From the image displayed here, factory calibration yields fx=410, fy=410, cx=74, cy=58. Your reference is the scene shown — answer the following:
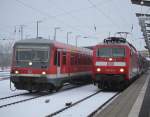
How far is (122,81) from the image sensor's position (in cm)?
2367

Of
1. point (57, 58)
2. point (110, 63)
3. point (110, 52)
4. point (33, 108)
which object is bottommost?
point (33, 108)

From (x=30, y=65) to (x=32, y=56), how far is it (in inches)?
19.8

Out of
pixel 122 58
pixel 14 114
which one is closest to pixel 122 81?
pixel 122 58

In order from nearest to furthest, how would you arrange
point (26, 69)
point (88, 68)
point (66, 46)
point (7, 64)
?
point (26, 69) → point (66, 46) → point (88, 68) → point (7, 64)

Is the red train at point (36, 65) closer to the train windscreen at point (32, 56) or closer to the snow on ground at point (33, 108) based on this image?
the train windscreen at point (32, 56)

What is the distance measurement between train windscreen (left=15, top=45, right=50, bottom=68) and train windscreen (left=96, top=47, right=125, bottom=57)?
4.44 m

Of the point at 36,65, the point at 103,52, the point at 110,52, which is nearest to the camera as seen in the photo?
the point at 36,65

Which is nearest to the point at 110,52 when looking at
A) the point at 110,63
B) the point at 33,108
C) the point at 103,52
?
the point at 103,52

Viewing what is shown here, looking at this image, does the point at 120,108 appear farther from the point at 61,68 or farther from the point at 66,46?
the point at 66,46

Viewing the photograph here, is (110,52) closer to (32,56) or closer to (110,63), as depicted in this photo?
(110,63)

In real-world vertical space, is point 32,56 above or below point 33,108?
above

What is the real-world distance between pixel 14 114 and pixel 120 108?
3.61m

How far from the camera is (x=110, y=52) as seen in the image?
23.9 meters

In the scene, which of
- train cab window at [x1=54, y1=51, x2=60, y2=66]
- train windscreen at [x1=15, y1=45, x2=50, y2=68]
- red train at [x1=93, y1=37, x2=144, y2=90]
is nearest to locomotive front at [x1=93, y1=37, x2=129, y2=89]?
red train at [x1=93, y1=37, x2=144, y2=90]
